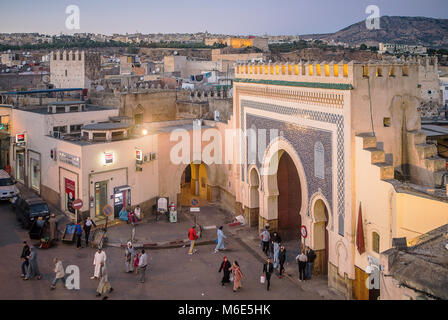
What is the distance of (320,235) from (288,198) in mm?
4036

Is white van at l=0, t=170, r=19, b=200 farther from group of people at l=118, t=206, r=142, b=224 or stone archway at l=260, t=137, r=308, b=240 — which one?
stone archway at l=260, t=137, r=308, b=240

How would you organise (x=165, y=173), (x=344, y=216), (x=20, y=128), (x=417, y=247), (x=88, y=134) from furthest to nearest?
(x=20, y=128), (x=165, y=173), (x=88, y=134), (x=344, y=216), (x=417, y=247)

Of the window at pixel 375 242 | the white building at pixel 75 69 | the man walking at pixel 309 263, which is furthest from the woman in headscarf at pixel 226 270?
the white building at pixel 75 69

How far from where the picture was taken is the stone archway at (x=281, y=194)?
722 inches

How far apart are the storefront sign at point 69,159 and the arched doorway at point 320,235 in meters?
9.38

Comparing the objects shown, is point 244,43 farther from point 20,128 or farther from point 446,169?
point 446,169

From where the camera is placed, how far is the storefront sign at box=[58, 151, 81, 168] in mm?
18922

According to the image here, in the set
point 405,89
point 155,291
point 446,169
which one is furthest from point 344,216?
point 155,291

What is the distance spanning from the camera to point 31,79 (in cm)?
4369

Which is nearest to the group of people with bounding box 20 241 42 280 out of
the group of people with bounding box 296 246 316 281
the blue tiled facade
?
the group of people with bounding box 296 246 316 281

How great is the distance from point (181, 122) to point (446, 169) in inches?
553

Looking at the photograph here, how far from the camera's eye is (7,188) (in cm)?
2245

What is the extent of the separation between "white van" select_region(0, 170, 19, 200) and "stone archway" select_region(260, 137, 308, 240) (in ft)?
39.0

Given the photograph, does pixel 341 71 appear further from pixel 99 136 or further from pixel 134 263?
pixel 99 136
